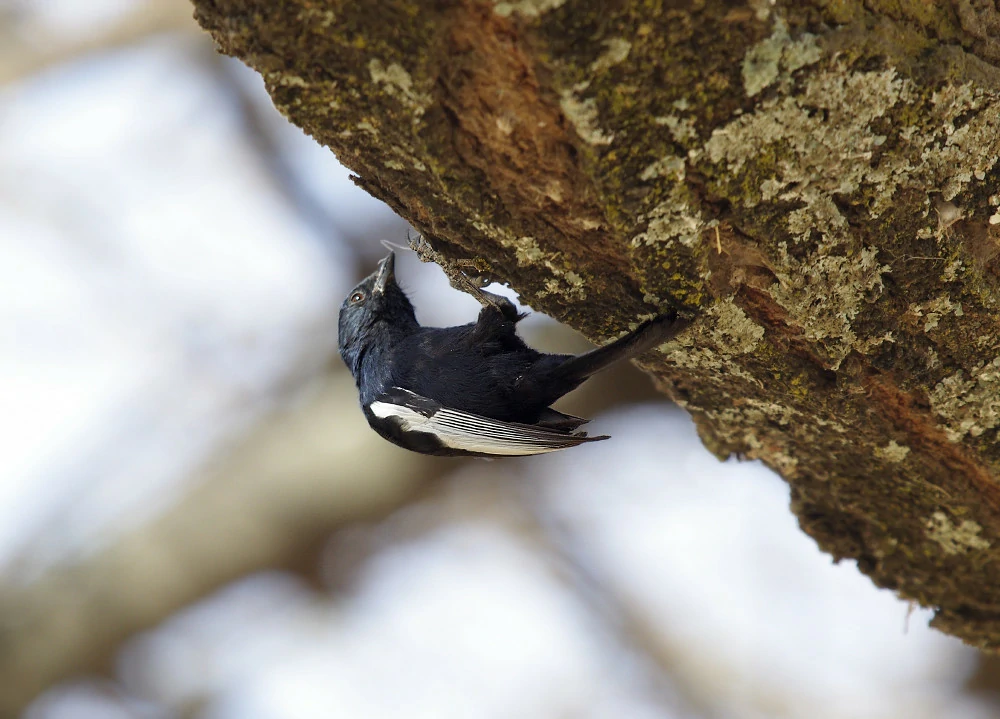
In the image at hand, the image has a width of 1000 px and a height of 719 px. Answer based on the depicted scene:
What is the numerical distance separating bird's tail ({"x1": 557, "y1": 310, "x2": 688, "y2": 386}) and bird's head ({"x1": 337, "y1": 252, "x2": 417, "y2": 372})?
3.89 feet

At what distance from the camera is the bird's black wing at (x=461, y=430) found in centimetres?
290

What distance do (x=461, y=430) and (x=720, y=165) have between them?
150 centimetres

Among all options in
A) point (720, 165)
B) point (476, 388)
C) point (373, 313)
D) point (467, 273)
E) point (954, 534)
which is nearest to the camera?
point (720, 165)

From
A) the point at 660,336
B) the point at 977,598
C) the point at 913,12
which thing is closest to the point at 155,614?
the point at 660,336

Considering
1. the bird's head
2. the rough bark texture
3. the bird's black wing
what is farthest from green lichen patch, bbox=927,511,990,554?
the bird's head

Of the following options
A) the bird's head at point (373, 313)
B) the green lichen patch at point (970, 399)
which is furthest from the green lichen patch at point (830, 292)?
the bird's head at point (373, 313)

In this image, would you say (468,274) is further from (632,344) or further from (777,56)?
(777,56)

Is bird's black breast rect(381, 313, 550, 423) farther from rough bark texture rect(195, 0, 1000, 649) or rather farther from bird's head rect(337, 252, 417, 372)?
rough bark texture rect(195, 0, 1000, 649)

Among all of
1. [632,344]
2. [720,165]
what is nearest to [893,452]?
[632,344]

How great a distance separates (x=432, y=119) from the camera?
70.7 inches

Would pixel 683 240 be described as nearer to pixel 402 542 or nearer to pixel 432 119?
pixel 432 119

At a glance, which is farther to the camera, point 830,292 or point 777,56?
point 830,292

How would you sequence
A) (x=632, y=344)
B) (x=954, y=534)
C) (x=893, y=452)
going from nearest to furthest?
1. (x=632, y=344)
2. (x=893, y=452)
3. (x=954, y=534)

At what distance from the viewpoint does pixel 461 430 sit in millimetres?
3025
